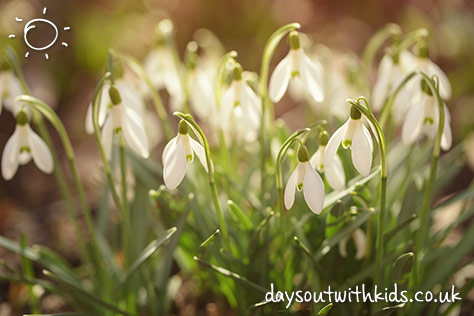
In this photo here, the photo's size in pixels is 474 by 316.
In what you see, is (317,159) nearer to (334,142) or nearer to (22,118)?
(334,142)

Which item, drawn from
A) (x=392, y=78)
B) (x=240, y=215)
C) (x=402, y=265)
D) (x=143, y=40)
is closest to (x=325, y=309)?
(x=402, y=265)

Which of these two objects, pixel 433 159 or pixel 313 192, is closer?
pixel 313 192

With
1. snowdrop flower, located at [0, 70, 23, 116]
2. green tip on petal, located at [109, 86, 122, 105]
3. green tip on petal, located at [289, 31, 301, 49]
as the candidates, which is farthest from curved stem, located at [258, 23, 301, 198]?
snowdrop flower, located at [0, 70, 23, 116]

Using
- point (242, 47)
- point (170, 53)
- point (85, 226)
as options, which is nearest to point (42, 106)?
point (170, 53)

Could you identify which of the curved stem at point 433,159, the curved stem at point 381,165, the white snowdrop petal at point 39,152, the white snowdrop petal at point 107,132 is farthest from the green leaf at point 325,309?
the white snowdrop petal at point 39,152

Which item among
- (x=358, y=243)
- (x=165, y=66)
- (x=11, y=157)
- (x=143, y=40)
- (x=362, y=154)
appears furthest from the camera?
(x=143, y=40)

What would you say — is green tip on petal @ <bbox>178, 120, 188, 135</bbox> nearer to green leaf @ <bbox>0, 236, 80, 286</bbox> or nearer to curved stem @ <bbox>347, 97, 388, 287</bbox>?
curved stem @ <bbox>347, 97, 388, 287</bbox>
